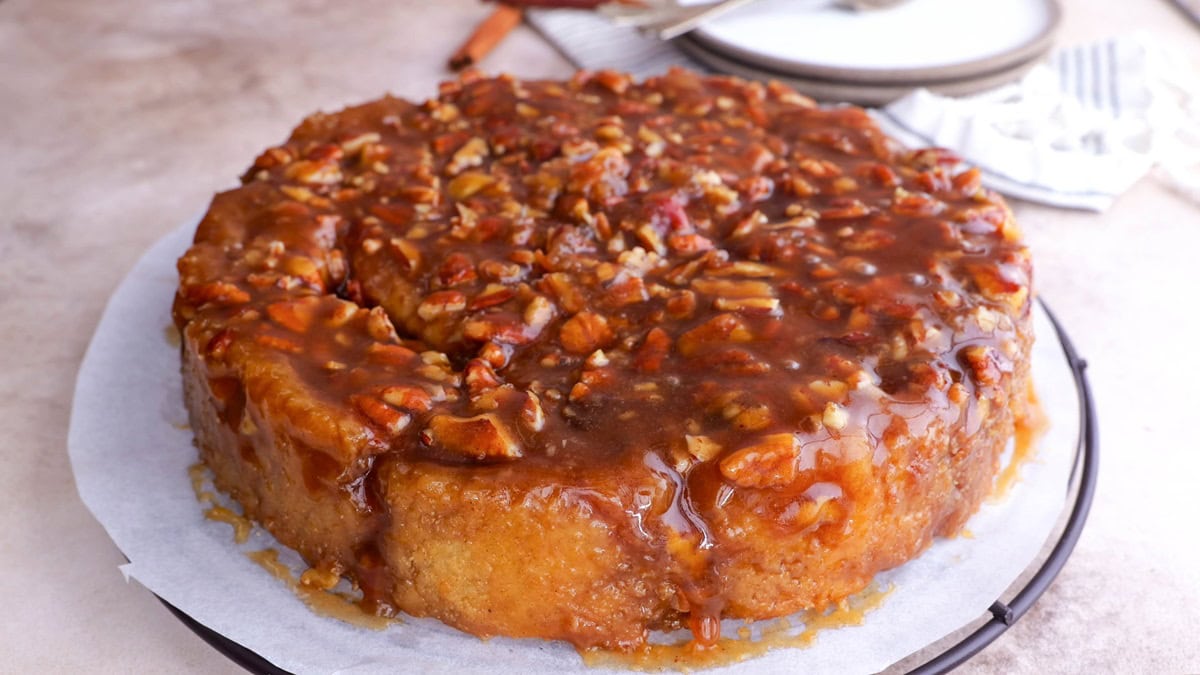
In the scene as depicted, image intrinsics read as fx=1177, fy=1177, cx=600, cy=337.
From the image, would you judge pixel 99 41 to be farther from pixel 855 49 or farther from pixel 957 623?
pixel 957 623

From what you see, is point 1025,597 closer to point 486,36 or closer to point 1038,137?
point 1038,137

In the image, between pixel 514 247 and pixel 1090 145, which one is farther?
pixel 1090 145

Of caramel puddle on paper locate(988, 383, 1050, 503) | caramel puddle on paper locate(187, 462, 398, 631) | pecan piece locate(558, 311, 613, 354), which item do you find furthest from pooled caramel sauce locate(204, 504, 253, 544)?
caramel puddle on paper locate(988, 383, 1050, 503)

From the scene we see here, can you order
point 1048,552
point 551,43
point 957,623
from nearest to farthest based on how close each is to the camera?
point 957,623 < point 1048,552 < point 551,43

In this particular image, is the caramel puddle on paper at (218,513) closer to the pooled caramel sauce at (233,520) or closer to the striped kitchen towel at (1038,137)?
the pooled caramel sauce at (233,520)

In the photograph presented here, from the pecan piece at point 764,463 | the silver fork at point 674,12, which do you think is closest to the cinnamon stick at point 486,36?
the silver fork at point 674,12

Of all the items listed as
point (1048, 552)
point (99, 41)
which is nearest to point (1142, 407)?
point (1048, 552)

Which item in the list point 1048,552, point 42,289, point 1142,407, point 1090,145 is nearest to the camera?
point 1048,552
